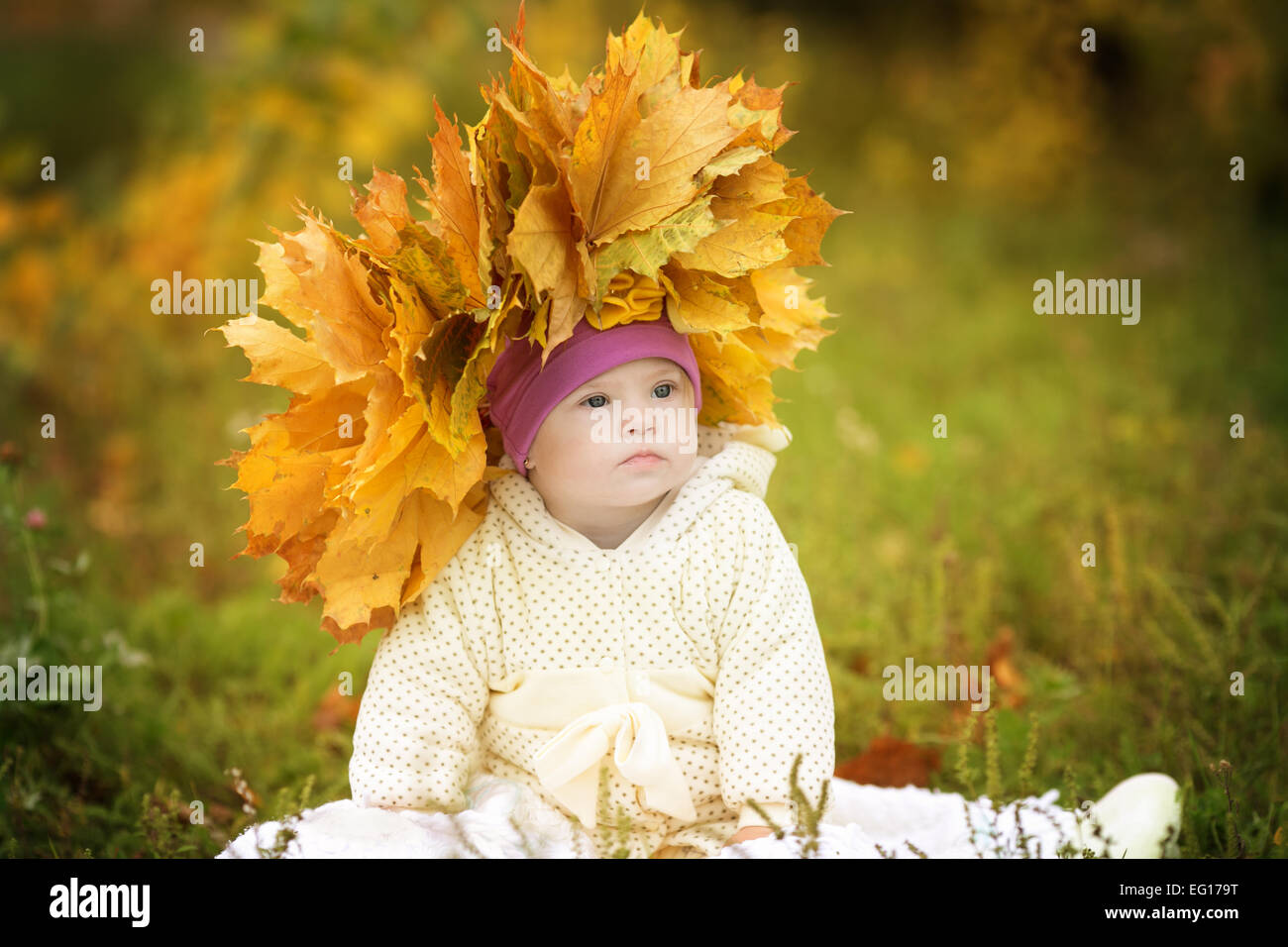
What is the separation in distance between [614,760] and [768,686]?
0.95 ft

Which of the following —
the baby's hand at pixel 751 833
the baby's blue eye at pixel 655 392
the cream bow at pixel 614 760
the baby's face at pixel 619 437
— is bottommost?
the baby's hand at pixel 751 833

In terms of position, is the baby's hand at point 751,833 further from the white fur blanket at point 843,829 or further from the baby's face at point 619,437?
the baby's face at point 619,437

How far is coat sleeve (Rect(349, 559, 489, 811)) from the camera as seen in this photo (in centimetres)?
218

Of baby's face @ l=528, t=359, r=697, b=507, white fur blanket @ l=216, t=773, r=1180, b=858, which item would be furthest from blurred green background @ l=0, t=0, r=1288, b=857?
baby's face @ l=528, t=359, r=697, b=507

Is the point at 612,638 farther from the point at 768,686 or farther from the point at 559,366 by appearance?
the point at 559,366

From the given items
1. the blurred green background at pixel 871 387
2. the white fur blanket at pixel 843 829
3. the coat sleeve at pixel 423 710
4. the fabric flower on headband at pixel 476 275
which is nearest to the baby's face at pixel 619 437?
the fabric flower on headband at pixel 476 275

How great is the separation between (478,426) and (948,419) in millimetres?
2963

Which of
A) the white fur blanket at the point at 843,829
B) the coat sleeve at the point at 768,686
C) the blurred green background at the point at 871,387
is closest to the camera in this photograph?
the white fur blanket at the point at 843,829

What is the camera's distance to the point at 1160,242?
592cm

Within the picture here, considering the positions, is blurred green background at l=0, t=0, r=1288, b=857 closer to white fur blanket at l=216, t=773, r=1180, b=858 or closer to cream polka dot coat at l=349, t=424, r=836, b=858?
white fur blanket at l=216, t=773, r=1180, b=858

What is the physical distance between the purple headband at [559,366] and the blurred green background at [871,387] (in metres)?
0.80

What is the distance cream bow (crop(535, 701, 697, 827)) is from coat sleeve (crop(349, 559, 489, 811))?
17 centimetres

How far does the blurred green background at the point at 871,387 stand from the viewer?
2926 millimetres

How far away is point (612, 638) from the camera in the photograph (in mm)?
2207
